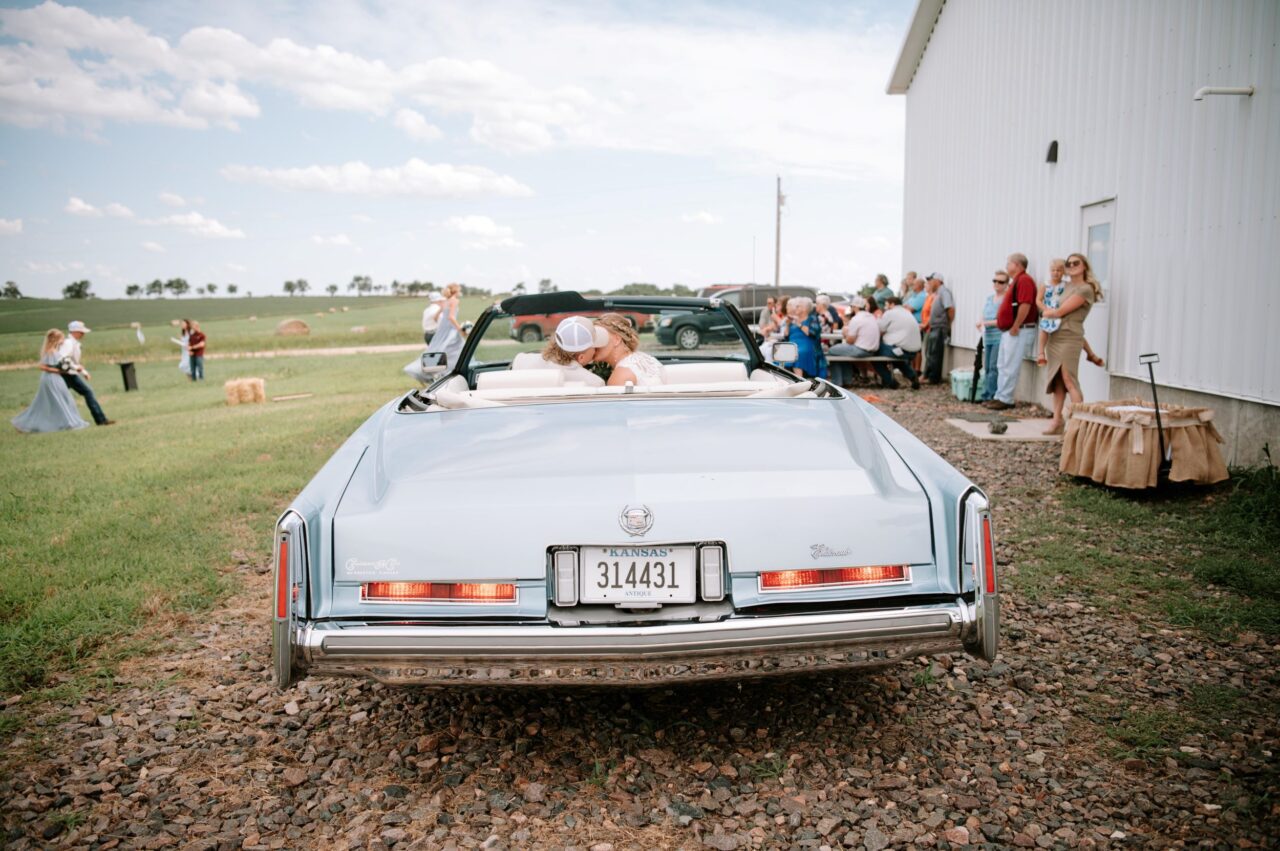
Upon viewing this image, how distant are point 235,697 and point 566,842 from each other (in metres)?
1.70

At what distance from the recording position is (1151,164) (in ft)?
25.5

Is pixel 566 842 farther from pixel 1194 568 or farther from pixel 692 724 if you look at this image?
pixel 1194 568

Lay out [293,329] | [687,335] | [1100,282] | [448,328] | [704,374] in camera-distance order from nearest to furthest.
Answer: [704,374] < [1100,282] < [448,328] < [687,335] < [293,329]

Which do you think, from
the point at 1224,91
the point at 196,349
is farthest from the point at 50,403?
the point at 1224,91

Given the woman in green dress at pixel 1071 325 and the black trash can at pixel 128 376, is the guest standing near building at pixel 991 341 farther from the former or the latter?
the black trash can at pixel 128 376

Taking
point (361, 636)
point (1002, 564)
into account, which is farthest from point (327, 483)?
point (1002, 564)

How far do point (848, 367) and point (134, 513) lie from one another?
33.8 ft

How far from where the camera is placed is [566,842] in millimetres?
2383

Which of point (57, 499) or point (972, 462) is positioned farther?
point (972, 462)

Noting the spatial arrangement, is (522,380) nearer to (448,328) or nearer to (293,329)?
(448,328)

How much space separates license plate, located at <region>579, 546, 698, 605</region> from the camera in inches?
95.6

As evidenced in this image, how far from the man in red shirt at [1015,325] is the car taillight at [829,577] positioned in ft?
28.7

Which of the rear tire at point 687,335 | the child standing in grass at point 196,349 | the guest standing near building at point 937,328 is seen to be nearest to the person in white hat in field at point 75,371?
the child standing in grass at point 196,349

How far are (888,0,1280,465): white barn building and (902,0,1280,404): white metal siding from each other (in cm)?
2
